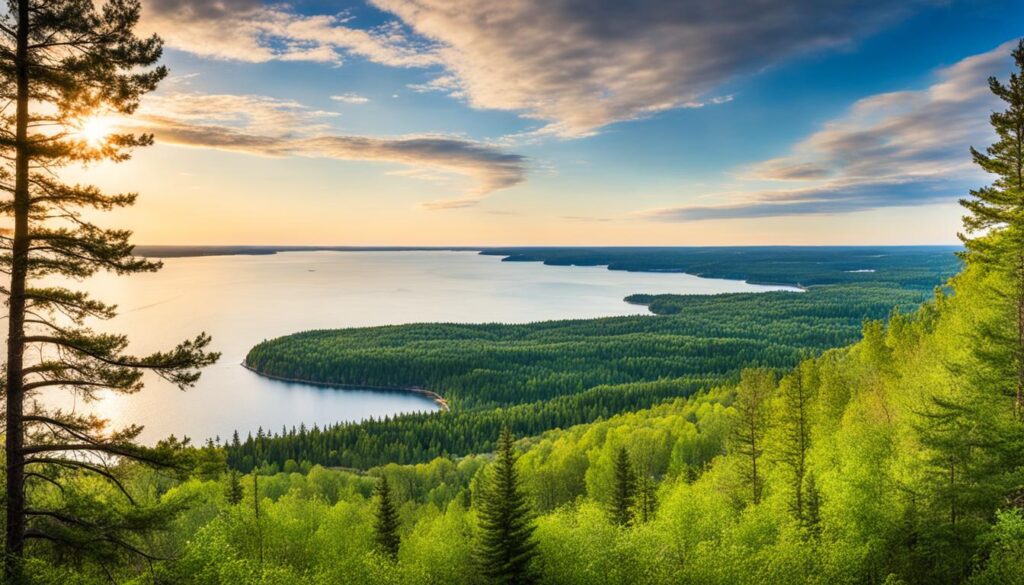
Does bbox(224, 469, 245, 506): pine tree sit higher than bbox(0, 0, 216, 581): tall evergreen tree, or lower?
lower

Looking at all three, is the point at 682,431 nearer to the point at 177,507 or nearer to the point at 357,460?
the point at 357,460

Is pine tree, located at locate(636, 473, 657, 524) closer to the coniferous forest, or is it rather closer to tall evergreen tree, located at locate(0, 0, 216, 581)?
the coniferous forest

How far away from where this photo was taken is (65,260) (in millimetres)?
13484

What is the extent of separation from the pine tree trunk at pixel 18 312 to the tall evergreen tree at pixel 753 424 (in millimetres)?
35758

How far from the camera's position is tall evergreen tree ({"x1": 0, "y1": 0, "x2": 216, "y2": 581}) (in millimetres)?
12844

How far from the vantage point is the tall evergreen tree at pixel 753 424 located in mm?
37281

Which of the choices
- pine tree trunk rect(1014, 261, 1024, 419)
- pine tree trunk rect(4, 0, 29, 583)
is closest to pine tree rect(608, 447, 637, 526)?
pine tree trunk rect(1014, 261, 1024, 419)

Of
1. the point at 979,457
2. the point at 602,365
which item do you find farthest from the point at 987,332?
the point at 602,365

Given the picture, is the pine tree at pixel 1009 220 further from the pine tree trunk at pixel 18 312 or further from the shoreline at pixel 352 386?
the shoreline at pixel 352 386

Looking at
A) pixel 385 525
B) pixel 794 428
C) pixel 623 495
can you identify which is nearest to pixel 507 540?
pixel 385 525

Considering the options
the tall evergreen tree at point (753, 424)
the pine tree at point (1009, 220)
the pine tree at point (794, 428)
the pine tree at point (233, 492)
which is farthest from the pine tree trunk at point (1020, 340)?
the pine tree at point (233, 492)

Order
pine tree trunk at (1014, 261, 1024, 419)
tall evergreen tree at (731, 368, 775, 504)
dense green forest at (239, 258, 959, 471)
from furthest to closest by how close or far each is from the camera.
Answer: dense green forest at (239, 258, 959, 471) < tall evergreen tree at (731, 368, 775, 504) < pine tree trunk at (1014, 261, 1024, 419)

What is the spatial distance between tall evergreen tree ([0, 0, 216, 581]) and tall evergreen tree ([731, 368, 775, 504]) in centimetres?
3326

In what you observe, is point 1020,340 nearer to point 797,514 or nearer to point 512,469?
point 797,514
